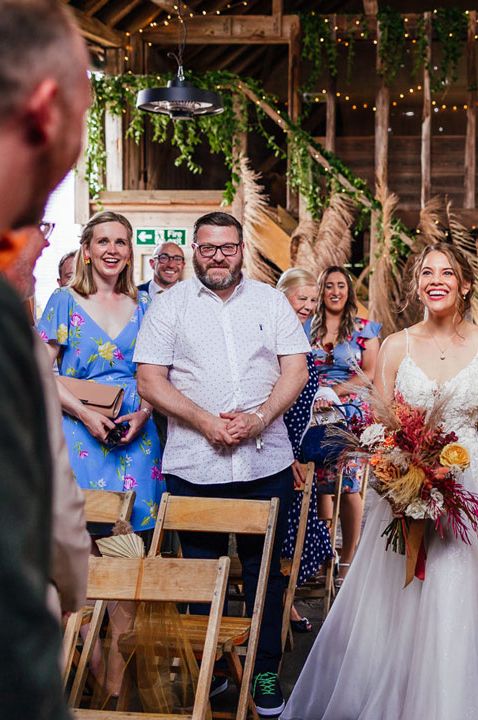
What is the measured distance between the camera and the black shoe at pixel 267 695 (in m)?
4.25

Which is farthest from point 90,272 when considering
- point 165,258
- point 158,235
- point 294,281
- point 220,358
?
point 158,235

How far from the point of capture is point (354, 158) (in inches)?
548

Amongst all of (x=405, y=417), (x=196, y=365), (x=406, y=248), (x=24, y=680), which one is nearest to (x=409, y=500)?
(x=405, y=417)

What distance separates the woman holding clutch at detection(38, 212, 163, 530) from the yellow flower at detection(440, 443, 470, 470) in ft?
4.16

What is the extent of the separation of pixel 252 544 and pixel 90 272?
4.34 feet

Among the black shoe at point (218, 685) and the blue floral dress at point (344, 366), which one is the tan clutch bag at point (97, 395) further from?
the blue floral dress at point (344, 366)

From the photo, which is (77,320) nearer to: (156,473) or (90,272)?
(90,272)

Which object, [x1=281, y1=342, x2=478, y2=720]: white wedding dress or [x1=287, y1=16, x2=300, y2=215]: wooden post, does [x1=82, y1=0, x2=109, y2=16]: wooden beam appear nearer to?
[x1=287, y1=16, x2=300, y2=215]: wooden post

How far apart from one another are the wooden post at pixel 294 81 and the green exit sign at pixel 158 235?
1.58 metres

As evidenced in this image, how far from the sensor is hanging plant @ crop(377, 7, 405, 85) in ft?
40.9

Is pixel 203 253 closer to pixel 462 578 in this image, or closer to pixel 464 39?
pixel 462 578

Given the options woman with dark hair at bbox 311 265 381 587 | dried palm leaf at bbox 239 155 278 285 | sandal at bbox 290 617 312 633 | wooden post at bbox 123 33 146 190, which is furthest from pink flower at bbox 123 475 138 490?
wooden post at bbox 123 33 146 190

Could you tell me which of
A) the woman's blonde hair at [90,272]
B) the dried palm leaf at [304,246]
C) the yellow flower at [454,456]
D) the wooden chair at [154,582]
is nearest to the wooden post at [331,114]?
the dried palm leaf at [304,246]

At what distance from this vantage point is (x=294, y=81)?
1275cm
